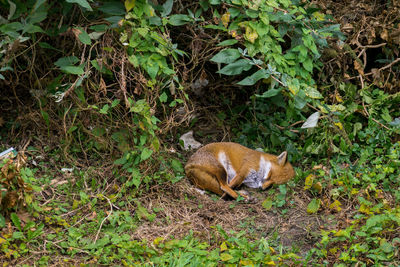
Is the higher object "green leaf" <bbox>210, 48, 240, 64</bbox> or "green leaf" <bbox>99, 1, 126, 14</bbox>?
"green leaf" <bbox>99, 1, 126, 14</bbox>

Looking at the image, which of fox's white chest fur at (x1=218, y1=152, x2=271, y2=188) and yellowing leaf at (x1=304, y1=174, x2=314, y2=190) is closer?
yellowing leaf at (x1=304, y1=174, x2=314, y2=190)

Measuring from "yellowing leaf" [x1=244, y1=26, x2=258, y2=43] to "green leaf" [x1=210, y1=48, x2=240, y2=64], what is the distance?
0.67ft

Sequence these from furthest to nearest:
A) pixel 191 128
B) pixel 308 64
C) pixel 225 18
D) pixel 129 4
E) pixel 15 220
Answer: pixel 191 128, pixel 308 64, pixel 225 18, pixel 129 4, pixel 15 220

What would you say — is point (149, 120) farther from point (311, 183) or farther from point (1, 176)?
point (311, 183)

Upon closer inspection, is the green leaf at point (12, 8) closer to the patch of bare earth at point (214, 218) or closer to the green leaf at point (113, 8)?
the green leaf at point (113, 8)

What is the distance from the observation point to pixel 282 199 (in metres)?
5.70

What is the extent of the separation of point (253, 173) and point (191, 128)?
1.32 meters

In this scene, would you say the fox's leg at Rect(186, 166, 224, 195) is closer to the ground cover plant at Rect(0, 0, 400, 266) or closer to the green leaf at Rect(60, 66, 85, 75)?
the ground cover plant at Rect(0, 0, 400, 266)

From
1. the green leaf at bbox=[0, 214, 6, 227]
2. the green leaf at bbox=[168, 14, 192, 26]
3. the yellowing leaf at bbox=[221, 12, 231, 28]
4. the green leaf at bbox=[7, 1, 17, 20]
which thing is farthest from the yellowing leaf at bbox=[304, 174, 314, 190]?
the green leaf at bbox=[7, 1, 17, 20]

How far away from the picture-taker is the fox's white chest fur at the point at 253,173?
6.15m

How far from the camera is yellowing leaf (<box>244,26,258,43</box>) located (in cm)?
579

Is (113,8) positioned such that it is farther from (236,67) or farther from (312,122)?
(312,122)

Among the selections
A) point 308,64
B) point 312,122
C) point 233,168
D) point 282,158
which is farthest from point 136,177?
point 308,64

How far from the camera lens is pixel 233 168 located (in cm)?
621
